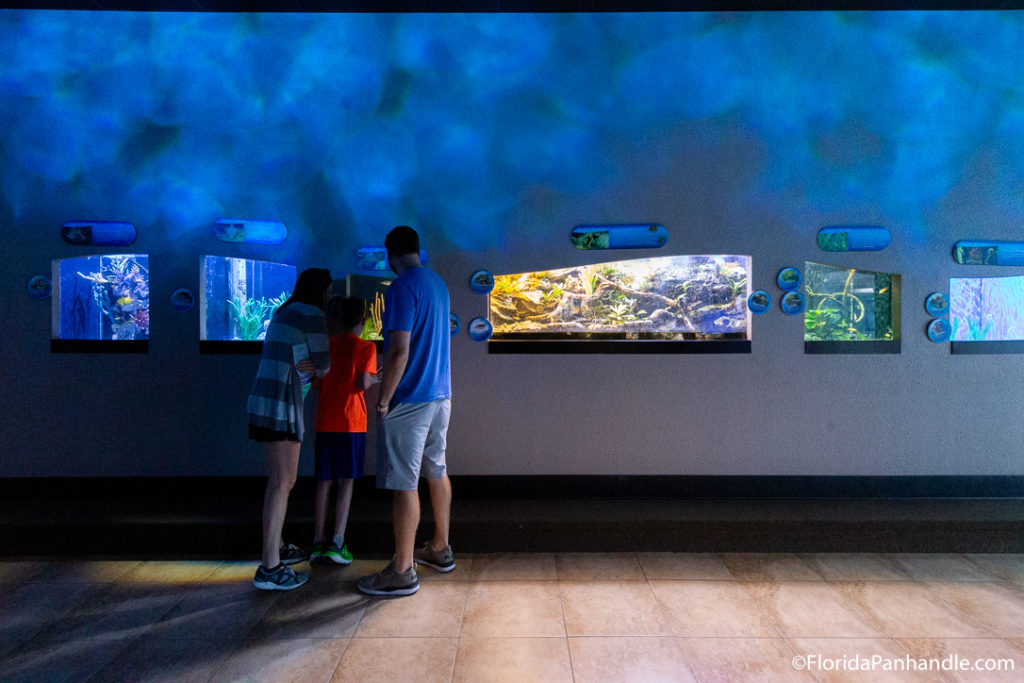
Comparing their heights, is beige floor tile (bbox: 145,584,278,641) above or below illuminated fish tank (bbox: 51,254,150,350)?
below

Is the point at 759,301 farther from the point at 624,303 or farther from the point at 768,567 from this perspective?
the point at 768,567

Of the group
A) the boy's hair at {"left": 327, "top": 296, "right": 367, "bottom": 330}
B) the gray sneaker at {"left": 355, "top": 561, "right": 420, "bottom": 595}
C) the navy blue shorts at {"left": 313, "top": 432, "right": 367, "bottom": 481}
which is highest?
the boy's hair at {"left": 327, "top": 296, "right": 367, "bottom": 330}

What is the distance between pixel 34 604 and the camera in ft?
8.48

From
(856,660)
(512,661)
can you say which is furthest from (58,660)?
(856,660)

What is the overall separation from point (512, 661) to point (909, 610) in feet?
6.15

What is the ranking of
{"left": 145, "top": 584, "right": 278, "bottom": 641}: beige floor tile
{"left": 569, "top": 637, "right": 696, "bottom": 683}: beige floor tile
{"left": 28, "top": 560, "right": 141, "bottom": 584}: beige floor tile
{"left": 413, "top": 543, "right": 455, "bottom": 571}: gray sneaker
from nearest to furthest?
1. {"left": 569, "top": 637, "right": 696, "bottom": 683}: beige floor tile
2. {"left": 145, "top": 584, "right": 278, "bottom": 641}: beige floor tile
3. {"left": 28, "top": 560, "right": 141, "bottom": 584}: beige floor tile
4. {"left": 413, "top": 543, "right": 455, "bottom": 571}: gray sneaker

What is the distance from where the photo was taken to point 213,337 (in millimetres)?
3678

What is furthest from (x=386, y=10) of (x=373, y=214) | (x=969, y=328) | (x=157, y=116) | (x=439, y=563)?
(x=969, y=328)

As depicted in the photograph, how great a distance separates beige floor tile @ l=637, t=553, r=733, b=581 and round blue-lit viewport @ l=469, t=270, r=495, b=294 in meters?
1.86

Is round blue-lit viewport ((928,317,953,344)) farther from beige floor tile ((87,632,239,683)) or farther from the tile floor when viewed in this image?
beige floor tile ((87,632,239,683))

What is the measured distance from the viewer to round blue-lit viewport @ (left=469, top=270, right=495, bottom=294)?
3617 millimetres

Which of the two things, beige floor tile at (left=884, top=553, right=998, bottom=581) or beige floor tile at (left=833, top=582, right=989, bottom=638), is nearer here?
beige floor tile at (left=833, top=582, right=989, bottom=638)

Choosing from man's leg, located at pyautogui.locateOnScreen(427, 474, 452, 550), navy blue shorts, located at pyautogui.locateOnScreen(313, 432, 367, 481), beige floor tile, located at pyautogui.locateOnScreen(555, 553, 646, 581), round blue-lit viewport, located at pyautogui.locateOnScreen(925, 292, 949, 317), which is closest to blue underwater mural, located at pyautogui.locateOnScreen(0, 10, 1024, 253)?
round blue-lit viewport, located at pyautogui.locateOnScreen(925, 292, 949, 317)

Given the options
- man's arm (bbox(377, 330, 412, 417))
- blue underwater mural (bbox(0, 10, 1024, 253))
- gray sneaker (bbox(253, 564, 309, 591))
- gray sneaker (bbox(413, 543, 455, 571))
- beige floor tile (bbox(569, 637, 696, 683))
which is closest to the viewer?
beige floor tile (bbox(569, 637, 696, 683))
